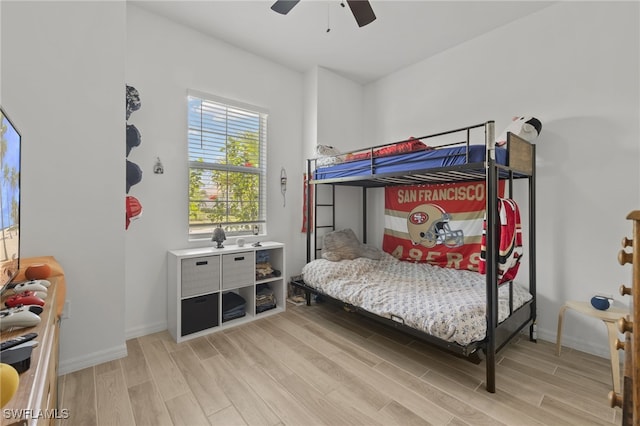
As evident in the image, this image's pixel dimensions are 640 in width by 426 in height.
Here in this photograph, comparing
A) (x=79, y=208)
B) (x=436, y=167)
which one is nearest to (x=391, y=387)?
(x=436, y=167)

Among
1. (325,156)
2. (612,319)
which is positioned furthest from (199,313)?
(612,319)

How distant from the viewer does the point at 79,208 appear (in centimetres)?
201

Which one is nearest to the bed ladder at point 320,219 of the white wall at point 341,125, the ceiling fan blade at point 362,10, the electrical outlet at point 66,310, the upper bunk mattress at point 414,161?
the white wall at point 341,125

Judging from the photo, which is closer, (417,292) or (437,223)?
(417,292)

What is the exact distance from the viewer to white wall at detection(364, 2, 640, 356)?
2.20 m

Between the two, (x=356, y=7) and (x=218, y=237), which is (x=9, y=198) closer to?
(x=218, y=237)

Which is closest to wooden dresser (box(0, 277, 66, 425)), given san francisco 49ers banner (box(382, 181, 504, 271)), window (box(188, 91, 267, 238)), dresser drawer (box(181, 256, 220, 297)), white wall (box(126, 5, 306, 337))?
dresser drawer (box(181, 256, 220, 297))

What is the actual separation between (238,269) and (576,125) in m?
3.39

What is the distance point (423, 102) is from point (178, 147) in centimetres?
293

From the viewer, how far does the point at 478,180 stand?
9.66 ft

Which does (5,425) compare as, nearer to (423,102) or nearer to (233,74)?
(233,74)

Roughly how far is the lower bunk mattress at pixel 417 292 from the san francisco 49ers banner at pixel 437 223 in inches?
6.1

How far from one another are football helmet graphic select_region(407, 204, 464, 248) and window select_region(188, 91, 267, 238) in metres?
1.91

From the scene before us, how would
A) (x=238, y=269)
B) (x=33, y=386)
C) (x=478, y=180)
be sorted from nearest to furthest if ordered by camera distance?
(x=33, y=386)
(x=238, y=269)
(x=478, y=180)
